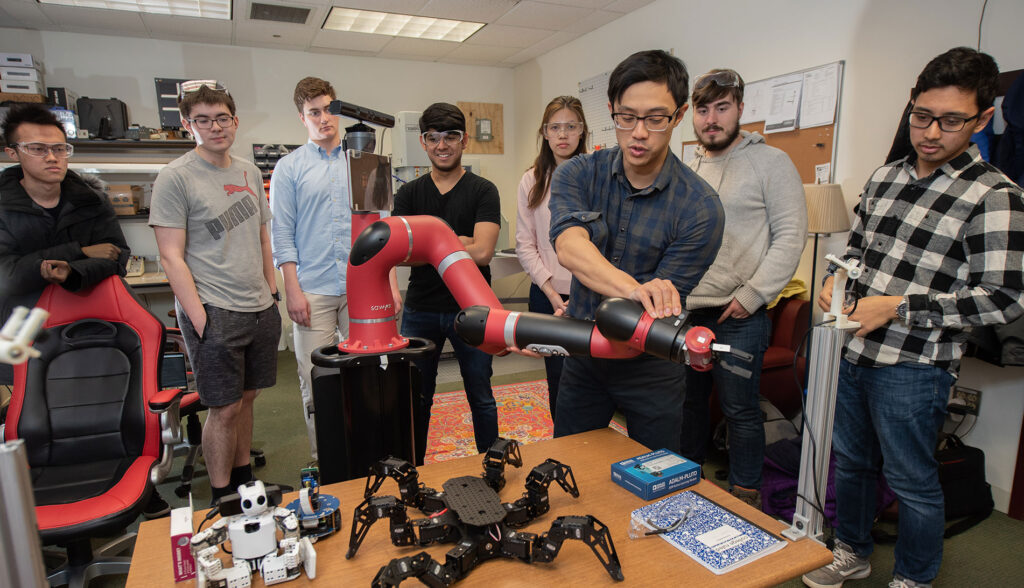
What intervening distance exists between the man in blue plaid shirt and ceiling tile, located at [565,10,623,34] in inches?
132

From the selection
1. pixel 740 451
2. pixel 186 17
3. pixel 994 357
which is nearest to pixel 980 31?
pixel 994 357

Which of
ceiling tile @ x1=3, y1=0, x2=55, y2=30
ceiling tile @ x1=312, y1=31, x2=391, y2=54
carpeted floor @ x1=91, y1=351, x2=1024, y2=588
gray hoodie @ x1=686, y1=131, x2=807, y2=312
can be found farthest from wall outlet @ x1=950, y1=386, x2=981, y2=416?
ceiling tile @ x1=3, y1=0, x2=55, y2=30

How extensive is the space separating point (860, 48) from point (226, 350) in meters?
3.24

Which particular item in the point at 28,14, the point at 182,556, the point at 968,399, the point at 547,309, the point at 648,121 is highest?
the point at 28,14

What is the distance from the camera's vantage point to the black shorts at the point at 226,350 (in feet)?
6.77

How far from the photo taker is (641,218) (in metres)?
1.43

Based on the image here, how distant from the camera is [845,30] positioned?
295 centimetres

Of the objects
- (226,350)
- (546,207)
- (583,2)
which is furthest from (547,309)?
(583,2)

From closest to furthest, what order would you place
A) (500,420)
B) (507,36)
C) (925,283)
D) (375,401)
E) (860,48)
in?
(375,401), (925,283), (860,48), (500,420), (507,36)

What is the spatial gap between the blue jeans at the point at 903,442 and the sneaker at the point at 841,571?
0.53 ft

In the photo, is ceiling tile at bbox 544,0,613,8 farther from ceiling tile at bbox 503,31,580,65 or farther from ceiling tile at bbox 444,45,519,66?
ceiling tile at bbox 444,45,519,66

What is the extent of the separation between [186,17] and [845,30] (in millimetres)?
4423

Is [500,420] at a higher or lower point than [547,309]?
lower

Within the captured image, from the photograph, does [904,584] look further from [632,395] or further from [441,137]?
[441,137]
